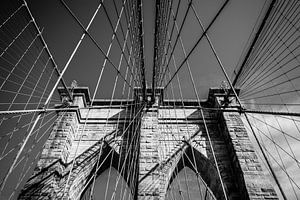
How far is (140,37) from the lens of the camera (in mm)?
4215

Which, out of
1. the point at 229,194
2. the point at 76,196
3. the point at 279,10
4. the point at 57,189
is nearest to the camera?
the point at 279,10

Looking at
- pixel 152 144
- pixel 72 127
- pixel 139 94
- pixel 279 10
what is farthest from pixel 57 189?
pixel 279 10

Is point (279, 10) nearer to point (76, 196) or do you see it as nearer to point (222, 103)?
point (222, 103)

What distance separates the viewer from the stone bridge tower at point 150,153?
12.6 feet

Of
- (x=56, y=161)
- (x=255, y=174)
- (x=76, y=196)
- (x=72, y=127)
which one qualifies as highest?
(x=72, y=127)

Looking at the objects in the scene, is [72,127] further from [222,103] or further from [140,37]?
[222,103]

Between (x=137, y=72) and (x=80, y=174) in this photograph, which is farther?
(x=137, y=72)

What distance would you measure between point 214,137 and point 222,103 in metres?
1.04

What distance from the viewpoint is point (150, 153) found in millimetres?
4430

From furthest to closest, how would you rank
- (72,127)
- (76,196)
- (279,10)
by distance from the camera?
1. (72,127)
2. (76,196)
3. (279,10)

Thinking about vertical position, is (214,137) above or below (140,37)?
below

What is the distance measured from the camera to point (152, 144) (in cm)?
460

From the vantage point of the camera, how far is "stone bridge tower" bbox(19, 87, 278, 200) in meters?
3.84

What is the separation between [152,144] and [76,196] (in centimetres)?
227
